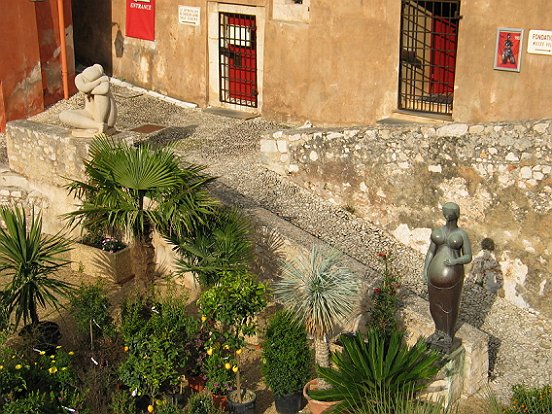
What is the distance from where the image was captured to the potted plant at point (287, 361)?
9.66m

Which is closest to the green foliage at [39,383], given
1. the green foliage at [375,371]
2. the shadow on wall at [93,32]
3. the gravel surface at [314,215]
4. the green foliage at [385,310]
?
the green foliage at [375,371]

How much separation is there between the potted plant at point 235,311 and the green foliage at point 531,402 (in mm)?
2738

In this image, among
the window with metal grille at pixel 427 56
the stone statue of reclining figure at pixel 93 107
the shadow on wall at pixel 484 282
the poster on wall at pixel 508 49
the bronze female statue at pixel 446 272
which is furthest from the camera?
the window with metal grille at pixel 427 56

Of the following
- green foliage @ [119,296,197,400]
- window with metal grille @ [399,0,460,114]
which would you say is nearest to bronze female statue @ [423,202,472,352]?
green foliage @ [119,296,197,400]

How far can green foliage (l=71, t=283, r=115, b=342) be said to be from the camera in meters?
10.8

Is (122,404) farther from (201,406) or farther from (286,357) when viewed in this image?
(286,357)

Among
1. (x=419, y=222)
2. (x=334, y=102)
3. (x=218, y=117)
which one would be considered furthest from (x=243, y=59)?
(x=419, y=222)

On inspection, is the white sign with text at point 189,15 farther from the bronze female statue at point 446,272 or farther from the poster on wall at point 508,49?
the bronze female statue at point 446,272

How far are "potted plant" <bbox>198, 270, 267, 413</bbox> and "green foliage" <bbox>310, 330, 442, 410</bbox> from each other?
3.45ft

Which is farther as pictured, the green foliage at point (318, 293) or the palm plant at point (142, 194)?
the palm plant at point (142, 194)

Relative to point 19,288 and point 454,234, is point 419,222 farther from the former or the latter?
point 19,288

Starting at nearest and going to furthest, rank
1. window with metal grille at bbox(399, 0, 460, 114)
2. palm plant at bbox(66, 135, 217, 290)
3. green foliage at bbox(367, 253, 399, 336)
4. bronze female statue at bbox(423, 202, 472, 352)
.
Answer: bronze female statue at bbox(423, 202, 472, 352) < green foliage at bbox(367, 253, 399, 336) < palm plant at bbox(66, 135, 217, 290) < window with metal grille at bbox(399, 0, 460, 114)

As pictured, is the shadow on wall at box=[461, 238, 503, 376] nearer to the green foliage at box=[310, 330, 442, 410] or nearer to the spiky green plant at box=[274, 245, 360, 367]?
the spiky green plant at box=[274, 245, 360, 367]

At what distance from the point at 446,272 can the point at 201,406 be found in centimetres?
291
